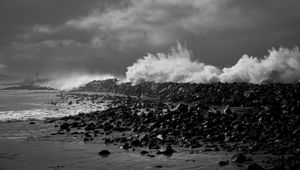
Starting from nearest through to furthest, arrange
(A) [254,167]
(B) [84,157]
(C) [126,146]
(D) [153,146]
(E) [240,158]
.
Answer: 1. (A) [254,167]
2. (E) [240,158]
3. (B) [84,157]
4. (D) [153,146]
5. (C) [126,146]

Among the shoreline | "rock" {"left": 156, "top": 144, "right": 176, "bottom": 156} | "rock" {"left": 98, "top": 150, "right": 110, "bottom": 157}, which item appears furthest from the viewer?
"rock" {"left": 98, "top": 150, "right": 110, "bottom": 157}

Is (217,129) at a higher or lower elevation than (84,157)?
higher

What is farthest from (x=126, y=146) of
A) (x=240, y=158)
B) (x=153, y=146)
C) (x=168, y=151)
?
(x=240, y=158)

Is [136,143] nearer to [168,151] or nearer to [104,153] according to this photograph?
[104,153]

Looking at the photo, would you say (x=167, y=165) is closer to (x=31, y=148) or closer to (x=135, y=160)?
(x=135, y=160)

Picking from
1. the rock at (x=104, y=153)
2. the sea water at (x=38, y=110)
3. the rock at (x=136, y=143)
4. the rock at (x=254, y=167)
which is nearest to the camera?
the rock at (x=254, y=167)

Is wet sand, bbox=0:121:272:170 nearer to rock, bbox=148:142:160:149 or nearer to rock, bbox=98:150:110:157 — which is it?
rock, bbox=98:150:110:157

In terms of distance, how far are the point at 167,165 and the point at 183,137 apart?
6415mm

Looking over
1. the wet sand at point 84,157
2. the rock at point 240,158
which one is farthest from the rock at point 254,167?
the rock at point 240,158

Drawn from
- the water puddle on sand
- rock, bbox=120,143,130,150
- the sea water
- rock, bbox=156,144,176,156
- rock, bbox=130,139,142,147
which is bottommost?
the water puddle on sand

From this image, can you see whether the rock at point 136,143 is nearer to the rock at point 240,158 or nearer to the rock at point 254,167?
the rock at point 240,158

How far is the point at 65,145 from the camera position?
77.4ft

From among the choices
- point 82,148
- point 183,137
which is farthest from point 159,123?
point 82,148

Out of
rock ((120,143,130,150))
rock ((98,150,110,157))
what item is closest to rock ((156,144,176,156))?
rock ((120,143,130,150))
